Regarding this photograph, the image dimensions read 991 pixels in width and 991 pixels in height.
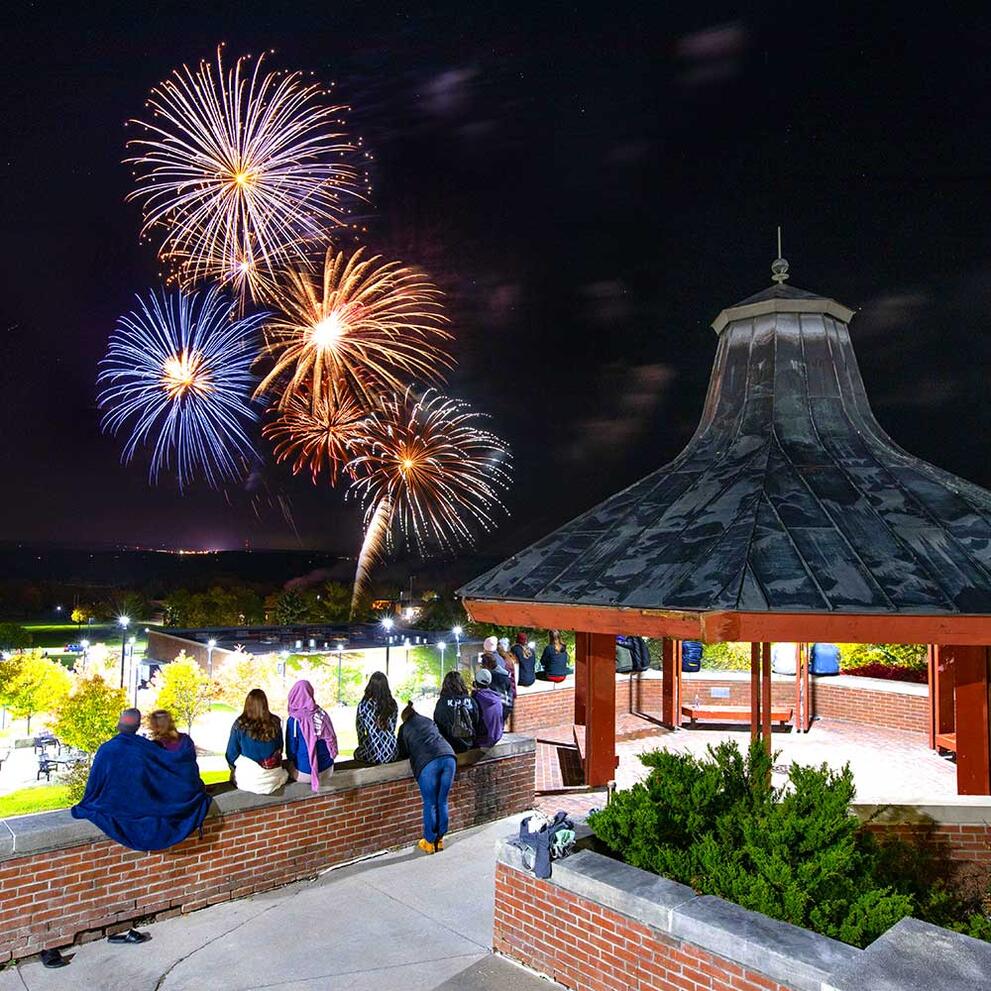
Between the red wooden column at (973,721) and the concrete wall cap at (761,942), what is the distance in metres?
6.52

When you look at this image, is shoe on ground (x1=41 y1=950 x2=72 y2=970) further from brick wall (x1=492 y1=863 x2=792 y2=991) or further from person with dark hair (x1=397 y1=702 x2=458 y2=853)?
person with dark hair (x1=397 y1=702 x2=458 y2=853)

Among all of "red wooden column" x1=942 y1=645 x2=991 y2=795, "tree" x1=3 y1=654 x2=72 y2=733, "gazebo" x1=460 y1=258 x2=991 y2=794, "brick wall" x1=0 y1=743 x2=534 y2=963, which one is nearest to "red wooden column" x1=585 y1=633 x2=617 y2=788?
"gazebo" x1=460 y1=258 x2=991 y2=794

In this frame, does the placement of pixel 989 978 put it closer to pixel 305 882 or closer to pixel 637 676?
pixel 305 882

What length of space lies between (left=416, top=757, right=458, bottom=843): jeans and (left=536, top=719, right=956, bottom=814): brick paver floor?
2.12 meters

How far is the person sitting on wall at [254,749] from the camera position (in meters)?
7.32

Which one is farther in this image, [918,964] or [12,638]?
[12,638]

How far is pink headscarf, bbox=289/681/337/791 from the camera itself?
298 inches

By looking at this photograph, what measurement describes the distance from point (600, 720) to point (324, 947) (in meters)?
5.26

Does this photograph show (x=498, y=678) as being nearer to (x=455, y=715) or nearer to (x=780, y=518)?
(x=455, y=715)

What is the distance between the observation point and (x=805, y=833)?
17.0 feet

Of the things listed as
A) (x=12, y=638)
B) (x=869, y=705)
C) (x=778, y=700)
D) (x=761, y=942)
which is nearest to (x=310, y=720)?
(x=761, y=942)

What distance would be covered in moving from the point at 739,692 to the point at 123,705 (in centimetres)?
1264

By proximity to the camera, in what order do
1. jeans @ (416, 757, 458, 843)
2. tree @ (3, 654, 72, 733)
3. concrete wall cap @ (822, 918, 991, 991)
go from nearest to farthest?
1. concrete wall cap @ (822, 918, 991, 991)
2. jeans @ (416, 757, 458, 843)
3. tree @ (3, 654, 72, 733)

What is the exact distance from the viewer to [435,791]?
8.24m
